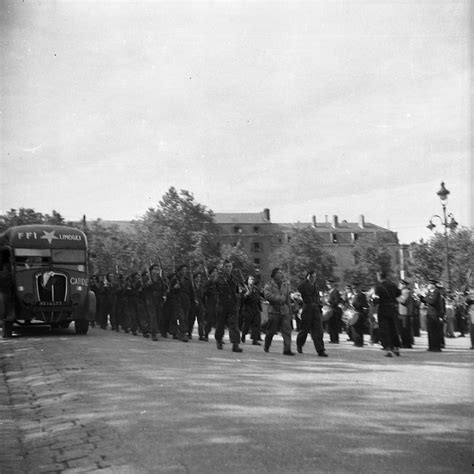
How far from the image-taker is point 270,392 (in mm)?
7523

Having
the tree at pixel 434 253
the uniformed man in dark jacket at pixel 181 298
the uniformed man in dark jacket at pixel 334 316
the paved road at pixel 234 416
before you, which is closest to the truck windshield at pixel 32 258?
the uniformed man in dark jacket at pixel 181 298

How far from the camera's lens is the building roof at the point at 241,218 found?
114 metres

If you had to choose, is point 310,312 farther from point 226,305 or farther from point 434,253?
point 434,253

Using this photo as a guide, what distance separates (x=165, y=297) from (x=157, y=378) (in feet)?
25.1

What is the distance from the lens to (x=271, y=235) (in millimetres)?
112250

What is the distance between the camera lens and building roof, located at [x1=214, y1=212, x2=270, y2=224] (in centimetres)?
11400

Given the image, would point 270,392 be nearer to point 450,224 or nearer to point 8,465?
point 8,465

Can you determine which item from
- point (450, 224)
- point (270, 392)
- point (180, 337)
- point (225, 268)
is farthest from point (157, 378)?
point (450, 224)

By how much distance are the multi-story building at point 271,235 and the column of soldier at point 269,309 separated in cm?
8690

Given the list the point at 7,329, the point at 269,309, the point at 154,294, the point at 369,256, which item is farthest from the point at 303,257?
the point at 269,309

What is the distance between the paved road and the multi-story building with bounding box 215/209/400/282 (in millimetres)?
97348

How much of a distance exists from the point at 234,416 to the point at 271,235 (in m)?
106

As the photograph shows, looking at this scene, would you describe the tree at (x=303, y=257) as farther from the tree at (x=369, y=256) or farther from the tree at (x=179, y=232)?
the tree at (x=179, y=232)

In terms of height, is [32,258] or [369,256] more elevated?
[369,256]
